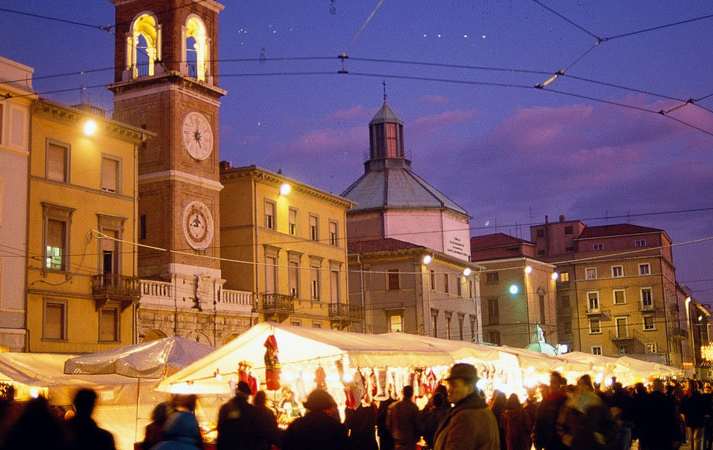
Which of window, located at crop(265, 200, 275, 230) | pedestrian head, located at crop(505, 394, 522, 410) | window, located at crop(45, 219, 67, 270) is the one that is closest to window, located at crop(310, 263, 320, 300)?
window, located at crop(265, 200, 275, 230)

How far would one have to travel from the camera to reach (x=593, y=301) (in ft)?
296

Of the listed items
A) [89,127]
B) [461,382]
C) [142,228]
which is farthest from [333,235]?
[461,382]

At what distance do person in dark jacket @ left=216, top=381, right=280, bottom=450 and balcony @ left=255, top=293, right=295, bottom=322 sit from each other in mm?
34326

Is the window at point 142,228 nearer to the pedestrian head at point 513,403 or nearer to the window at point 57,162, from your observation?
the window at point 57,162

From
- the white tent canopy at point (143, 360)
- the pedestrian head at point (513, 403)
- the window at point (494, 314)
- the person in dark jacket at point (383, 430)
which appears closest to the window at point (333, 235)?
the window at point (494, 314)

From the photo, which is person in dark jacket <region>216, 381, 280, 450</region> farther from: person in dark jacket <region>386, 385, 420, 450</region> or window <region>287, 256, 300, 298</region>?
window <region>287, 256, 300, 298</region>

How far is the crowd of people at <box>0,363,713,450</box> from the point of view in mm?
6957

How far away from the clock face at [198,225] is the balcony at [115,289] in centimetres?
462

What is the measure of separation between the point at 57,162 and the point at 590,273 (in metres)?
63.0

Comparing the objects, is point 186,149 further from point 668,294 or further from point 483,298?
point 668,294

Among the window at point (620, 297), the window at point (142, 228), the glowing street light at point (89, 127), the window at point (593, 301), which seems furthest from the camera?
the window at point (593, 301)

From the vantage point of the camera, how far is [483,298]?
76.4 m

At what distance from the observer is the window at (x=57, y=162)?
35562 millimetres

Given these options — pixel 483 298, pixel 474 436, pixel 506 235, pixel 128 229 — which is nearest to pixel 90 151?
pixel 128 229
